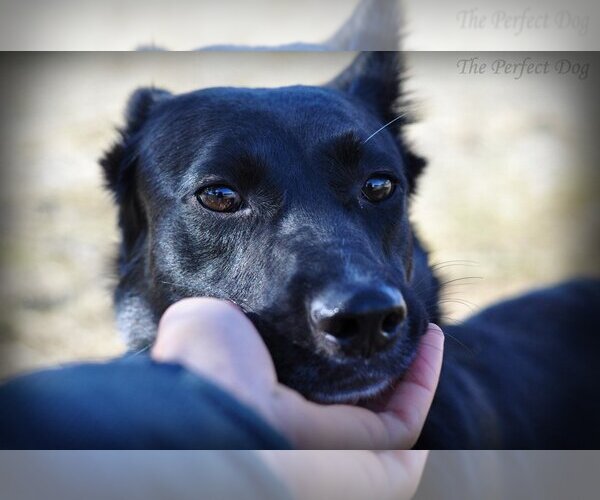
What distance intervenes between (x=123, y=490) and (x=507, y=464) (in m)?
1.49

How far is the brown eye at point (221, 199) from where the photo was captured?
2.25 metres

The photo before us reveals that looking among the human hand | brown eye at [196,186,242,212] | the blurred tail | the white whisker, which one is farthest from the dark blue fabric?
the blurred tail

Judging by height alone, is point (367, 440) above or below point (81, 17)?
below

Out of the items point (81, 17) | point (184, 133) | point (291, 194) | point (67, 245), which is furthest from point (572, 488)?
point (81, 17)

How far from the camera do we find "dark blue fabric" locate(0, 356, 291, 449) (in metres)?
1.38

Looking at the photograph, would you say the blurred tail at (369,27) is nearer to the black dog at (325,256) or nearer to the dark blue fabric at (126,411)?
the black dog at (325,256)

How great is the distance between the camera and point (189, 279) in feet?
7.80

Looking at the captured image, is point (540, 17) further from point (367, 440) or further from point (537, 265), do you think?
point (367, 440)

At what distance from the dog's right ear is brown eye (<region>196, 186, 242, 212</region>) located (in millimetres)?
579

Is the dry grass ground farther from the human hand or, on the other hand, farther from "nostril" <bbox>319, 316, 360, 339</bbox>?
"nostril" <bbox>319, 316, 360, 339</bbox>

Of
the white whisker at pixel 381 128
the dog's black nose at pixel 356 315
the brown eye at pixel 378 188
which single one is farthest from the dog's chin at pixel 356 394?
the white whisker at pixel 381 128

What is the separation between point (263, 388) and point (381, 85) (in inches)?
62.0

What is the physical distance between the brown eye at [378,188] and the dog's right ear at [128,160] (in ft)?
3.02

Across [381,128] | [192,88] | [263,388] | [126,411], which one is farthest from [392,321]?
[192,88]
